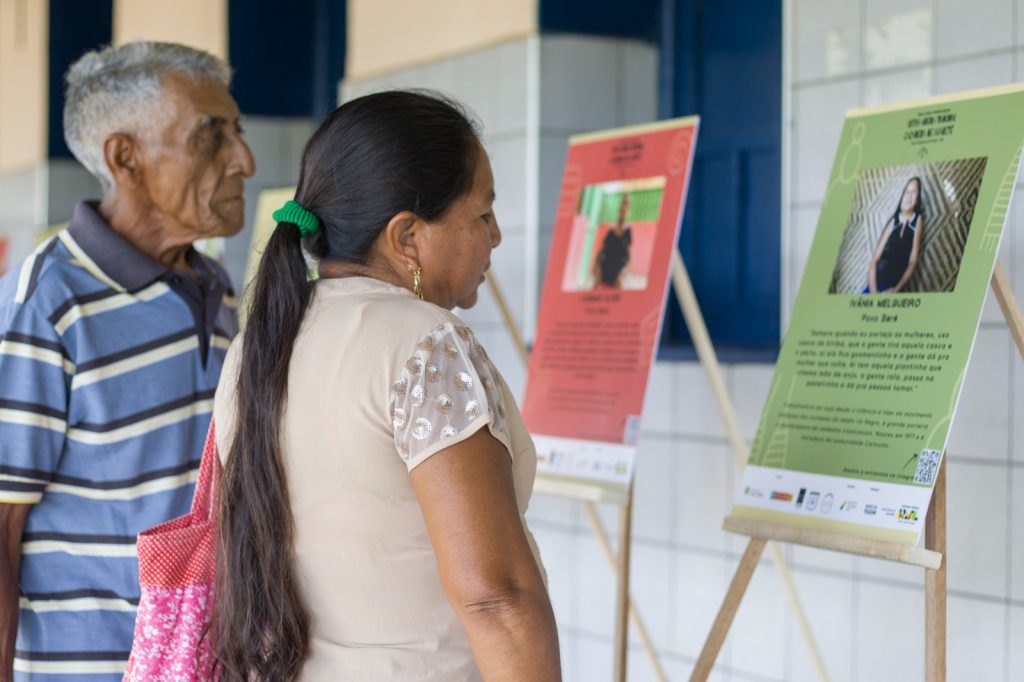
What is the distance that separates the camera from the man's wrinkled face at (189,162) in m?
2.08

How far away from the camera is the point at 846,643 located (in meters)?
2.98

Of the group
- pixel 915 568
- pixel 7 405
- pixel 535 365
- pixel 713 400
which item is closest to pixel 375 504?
pixel 7 405

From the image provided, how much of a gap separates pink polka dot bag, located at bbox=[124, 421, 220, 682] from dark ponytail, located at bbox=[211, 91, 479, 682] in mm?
76

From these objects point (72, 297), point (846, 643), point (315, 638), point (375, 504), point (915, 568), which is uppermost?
point (72, 297)

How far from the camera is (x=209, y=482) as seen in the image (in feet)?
4.95

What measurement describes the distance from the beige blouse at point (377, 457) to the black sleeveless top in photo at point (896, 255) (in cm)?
93

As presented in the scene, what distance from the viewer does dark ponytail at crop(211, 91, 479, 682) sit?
4.43 ft

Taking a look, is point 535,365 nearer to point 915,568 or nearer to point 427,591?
point 915,568

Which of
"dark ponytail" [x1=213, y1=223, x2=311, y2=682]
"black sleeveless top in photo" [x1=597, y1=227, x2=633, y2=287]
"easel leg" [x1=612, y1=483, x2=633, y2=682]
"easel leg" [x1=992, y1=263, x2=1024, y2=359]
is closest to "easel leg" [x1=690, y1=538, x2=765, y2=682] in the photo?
"easel leg" [x1=612, y1=483, x2=633, y2=682]

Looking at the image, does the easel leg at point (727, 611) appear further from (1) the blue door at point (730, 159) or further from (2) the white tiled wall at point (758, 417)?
(1) the blue door at point (730, 159)

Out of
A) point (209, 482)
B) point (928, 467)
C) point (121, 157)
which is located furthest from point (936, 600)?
point (121, 157)

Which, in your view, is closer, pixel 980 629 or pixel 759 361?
pixel 980 629

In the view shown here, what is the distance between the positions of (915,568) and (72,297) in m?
1.88

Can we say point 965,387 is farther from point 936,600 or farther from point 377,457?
point 377,457
